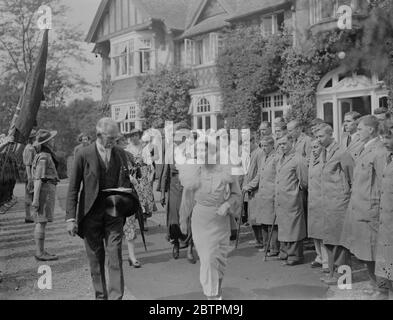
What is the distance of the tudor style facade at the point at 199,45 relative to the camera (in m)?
15.1

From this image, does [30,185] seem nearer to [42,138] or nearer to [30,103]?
[42,138]

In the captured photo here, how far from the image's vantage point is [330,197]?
19.4ft

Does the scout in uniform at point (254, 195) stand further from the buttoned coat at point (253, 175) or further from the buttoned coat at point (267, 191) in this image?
the buttoned coat at point (267, 191)

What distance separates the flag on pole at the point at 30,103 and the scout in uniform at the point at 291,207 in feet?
11.1

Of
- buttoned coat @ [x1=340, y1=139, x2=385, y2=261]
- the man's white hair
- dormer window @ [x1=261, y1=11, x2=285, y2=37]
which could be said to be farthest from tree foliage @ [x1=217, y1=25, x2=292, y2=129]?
the man's white hair

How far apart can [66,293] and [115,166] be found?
1.61m

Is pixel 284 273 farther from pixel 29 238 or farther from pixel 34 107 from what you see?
pixel 29 238

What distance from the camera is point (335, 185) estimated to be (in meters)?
5.88

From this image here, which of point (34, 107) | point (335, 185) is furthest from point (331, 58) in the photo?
point (34, 107)

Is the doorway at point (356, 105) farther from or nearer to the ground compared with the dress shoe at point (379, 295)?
farther from the ground

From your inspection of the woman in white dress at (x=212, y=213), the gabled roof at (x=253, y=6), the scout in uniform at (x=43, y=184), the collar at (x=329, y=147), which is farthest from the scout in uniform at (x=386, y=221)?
the gabled roof at (x=253, y=6)

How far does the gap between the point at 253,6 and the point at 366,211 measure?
14259mm

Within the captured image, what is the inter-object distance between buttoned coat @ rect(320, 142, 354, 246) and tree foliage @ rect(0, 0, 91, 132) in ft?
16.1

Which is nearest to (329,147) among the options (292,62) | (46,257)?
(46,257)
